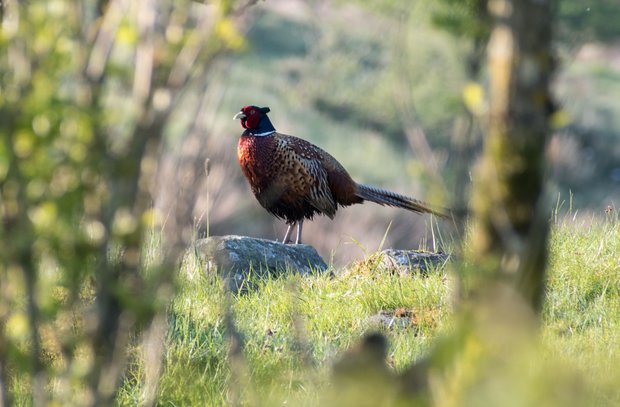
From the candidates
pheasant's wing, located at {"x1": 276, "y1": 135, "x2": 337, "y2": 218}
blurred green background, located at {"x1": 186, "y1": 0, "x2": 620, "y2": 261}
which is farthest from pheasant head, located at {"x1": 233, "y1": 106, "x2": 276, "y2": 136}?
blurred green background, located at {"x1": 186, "y1": 0, "x2": 620, "y2": 261}

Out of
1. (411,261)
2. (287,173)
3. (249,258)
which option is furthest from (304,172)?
(411,261)

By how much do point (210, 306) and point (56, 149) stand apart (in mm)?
2712

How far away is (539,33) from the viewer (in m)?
2.48

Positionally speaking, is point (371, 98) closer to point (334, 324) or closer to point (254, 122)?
point (254, 122)

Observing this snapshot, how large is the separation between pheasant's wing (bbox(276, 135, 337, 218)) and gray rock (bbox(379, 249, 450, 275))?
2890 mm

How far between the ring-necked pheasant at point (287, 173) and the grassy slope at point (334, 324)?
297 centimetres

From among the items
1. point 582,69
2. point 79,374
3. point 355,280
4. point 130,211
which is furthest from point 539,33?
point 582,69

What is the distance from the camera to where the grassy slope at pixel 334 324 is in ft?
13.5

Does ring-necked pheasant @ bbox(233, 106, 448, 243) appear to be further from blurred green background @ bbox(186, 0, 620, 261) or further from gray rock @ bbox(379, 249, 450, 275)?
blurred green background @ bbox(186, 0, 620, 261)

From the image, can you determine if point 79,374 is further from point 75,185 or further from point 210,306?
point 210,306

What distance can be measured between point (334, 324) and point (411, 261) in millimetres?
1069

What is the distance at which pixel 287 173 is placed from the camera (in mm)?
8969

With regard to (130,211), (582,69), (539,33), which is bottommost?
(582,69)

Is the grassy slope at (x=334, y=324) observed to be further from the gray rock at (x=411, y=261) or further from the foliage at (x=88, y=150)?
the foliage at (x=88, y=150)
